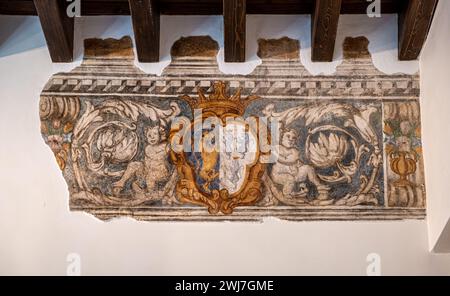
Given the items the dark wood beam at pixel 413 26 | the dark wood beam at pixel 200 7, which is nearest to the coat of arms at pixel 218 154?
the dark wood beam at pixel 200 7

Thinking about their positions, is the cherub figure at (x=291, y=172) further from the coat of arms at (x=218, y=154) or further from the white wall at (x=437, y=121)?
the white wall at (x=437, y=121)

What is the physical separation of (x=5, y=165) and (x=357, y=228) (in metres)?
2.23

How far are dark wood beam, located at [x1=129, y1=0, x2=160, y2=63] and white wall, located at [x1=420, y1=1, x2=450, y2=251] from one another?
1.72 meters

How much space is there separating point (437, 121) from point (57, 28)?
94.4 inches

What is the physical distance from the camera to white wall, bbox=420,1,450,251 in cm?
532

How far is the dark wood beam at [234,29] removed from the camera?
5535 millimetres

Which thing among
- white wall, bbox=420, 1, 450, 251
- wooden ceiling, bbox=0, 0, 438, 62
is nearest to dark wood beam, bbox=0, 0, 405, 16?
wooden ceiling, bbox=0, 0, 438, 62

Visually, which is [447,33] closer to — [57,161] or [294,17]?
[294,17]

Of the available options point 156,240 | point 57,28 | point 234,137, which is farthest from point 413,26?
point 57,28

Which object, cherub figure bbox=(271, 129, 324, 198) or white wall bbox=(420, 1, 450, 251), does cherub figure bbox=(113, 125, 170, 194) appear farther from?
white wall bbox=(420, 1, 450, 251)

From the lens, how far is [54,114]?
5887mm

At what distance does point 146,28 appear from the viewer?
224 inches

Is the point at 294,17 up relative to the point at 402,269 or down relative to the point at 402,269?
up
